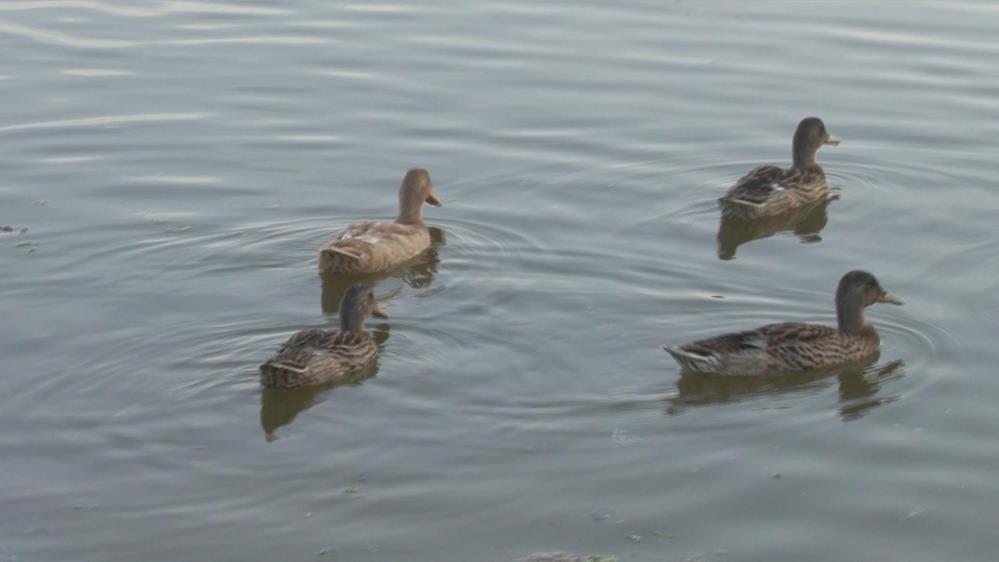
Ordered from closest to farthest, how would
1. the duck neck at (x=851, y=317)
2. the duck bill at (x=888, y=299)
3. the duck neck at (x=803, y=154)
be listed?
1. the duck neck at (x=851, y=317)
2. the duck bill at (x=888, y=299)
3. the duck neck at (x=803, y=154)

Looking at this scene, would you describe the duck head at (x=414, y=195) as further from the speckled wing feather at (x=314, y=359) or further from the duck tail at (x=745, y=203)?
the speckled wing feather at (x=314, y=359)

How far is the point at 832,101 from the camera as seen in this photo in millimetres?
19484

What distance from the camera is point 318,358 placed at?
39.9ft

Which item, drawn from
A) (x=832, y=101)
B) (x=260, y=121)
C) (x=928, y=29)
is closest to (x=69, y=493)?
(x=260, y=121)

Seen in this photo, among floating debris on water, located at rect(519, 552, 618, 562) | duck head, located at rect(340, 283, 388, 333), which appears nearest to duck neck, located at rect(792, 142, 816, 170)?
duck head, located at rect(340, 283, 388, 333)

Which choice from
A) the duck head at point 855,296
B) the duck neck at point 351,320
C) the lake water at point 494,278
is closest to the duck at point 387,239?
the lake water at point 494,278

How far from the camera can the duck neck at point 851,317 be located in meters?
12.8

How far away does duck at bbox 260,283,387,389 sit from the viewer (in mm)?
12016

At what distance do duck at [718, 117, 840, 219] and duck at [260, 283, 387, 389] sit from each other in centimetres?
453

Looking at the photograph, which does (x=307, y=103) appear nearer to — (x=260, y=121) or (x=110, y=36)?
(x=260, y=121)

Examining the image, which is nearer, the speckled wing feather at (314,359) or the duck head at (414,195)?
the speckled wing feather at (314,359)

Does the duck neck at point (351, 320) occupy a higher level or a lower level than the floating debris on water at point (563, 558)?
higher

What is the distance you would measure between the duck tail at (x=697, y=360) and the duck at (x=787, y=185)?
167 inches

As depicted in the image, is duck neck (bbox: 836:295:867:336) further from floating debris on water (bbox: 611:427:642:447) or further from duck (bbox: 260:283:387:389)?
duck (bbox: 260:283:387:389)
